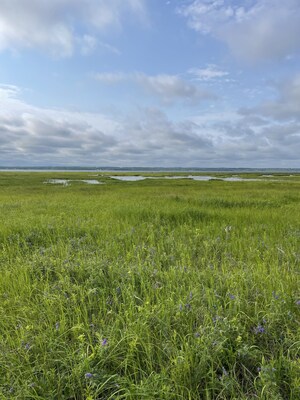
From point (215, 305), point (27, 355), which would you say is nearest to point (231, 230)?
point (215, 305)

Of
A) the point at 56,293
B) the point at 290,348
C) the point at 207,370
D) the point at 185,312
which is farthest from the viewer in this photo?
the point at 56,293

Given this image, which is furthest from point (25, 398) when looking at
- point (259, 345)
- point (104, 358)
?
point (259, 345)

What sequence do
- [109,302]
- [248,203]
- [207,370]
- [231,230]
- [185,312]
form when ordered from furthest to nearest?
[248,203] → [231,230] → [109,302] → [185,312] → [207,370]

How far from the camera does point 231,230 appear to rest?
8430 millimetres

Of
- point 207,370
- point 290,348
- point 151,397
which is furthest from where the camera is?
point 290,348

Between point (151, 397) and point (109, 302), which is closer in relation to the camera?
point (151, 397)

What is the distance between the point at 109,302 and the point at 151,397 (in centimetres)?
174

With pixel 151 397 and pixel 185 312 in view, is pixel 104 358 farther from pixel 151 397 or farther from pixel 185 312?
pixel 185 312

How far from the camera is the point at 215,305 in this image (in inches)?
127

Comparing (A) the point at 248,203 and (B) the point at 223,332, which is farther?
(A) the point at 248,203

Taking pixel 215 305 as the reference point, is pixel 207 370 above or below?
below

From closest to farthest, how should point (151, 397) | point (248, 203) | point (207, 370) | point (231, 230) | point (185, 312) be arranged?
point (151, 397)
point (207, 370)
point (185, 312)
point (231, 230)
point (248, 203)

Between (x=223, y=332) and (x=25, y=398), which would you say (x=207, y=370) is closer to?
(x=223, y=332)

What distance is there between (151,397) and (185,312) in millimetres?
1205
